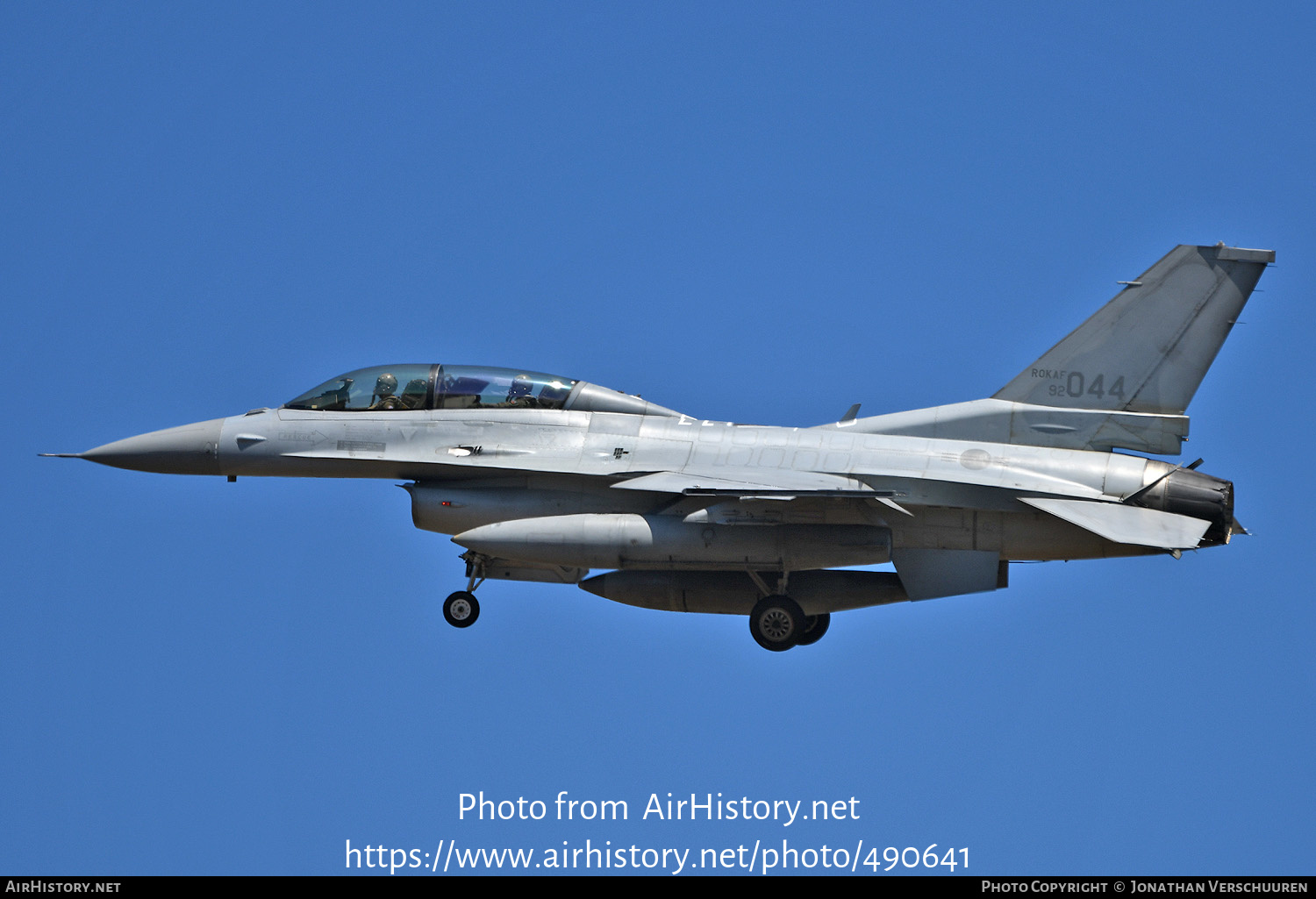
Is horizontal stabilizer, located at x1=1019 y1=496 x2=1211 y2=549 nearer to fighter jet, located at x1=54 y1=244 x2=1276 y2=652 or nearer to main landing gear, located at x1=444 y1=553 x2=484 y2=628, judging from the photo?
fighter jet, located at x1=54 y1=244 x2=1276 y2=652

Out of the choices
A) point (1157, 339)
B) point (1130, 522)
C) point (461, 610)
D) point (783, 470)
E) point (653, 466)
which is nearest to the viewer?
point (1130, 522)

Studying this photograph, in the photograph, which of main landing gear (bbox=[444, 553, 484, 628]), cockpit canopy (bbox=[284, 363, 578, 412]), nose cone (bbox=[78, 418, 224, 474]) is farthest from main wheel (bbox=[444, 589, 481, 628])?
nose cone (bbox=[78, 418, 224, 474])

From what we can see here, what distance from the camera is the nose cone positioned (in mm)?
24891

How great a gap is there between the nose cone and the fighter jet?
3cm

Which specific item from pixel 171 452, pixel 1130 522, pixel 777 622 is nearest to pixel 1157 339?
pixel 1130 522

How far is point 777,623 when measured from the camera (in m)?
23.8

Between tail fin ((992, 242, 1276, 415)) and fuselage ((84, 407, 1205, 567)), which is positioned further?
tail fin ((992, 242, 1276, 415))

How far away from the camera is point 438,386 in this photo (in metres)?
24.8

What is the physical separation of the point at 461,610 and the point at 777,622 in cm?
409

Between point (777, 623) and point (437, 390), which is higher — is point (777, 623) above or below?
below

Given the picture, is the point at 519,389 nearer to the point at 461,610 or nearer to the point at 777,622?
the point at 461,610
